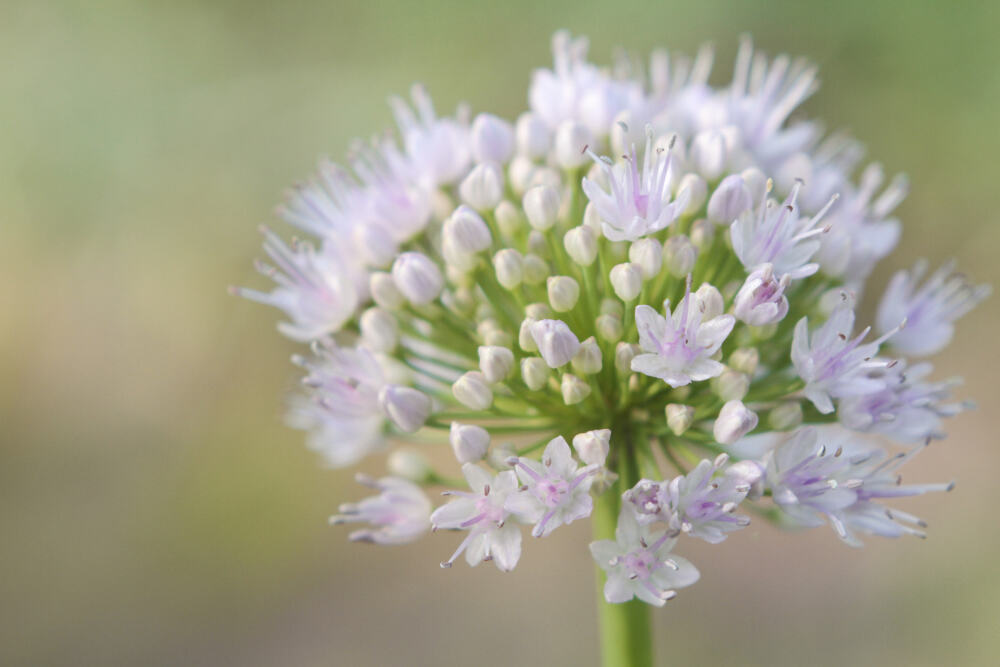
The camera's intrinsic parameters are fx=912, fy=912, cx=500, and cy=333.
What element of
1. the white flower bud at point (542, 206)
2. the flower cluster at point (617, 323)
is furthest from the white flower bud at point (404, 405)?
the white flower bud at point (542, 206)

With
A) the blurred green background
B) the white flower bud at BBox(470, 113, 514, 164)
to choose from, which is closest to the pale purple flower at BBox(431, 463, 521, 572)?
the white flower bud at BBox(470, 113, 514, 164)

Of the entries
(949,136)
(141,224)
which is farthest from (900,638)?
(141,224)

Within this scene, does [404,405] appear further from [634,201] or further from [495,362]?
[634,201]

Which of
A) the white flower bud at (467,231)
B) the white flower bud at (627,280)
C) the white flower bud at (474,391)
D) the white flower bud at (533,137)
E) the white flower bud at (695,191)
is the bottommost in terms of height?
the white flower bud at (474,391)

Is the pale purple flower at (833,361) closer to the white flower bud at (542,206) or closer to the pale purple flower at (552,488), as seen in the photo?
the pale purple flower at (552,488)

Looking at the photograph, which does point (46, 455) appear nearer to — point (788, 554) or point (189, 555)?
point (189, 555)

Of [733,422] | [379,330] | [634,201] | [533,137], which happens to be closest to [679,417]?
[733,422]
